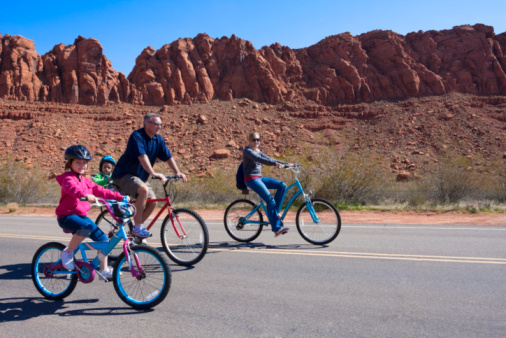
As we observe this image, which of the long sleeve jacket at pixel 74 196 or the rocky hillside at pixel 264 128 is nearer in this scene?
the long sleeve jacket at pixel 74 196

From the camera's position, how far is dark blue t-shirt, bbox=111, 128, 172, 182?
598 cm

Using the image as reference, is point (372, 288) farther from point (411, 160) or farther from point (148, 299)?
point (411, 160)

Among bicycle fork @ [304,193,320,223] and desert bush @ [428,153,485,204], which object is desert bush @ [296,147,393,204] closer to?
desert bush @ [428,153,485,204]

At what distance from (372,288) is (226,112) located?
64.6 meters

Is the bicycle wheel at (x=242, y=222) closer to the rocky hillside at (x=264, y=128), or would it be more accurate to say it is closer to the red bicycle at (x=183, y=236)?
the red bicycle at (x=183, y=236)

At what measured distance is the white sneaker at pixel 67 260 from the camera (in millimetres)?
4387

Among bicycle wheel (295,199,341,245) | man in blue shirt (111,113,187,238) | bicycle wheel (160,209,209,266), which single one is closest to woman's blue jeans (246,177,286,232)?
bicycle wheel (295,199,341,245)

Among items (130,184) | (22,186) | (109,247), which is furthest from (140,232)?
(22,186)

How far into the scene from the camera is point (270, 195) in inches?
288

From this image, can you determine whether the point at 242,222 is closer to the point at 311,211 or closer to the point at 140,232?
the point at 311,211

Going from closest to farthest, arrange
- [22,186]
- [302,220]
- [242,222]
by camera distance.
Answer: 1. [302,220]
2. [242,222]
3. [22,186]

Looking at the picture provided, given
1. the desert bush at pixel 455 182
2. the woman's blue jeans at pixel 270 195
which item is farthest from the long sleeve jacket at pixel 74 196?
the desert bush at pixel 455 182

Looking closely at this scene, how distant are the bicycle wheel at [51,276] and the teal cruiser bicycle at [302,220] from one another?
3744mm

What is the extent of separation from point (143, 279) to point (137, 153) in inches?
89.5
